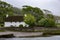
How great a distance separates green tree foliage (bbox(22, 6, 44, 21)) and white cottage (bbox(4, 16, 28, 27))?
2.00ft

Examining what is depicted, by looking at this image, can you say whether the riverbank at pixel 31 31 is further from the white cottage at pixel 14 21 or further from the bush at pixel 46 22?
the white cottage at pixel 14 21

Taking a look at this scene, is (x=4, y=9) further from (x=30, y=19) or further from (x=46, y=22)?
(x=46, y=22)

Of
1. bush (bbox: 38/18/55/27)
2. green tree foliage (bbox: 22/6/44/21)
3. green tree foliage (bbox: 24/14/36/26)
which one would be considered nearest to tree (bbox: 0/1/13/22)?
green tree foliage (bbox: 22/6/44/21)

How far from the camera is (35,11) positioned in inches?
519

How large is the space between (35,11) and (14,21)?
1649mm

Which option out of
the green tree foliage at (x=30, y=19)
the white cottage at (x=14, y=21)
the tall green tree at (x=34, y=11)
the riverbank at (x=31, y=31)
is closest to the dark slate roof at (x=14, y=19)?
the white cottage at (x=14, y=21)

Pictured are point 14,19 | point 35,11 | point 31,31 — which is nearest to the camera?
point 31,31

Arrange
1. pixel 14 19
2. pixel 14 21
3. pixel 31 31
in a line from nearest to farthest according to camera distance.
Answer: pixel 31 31
pixel 14 21
pixel 14 19

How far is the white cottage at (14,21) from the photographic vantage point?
13.2 metres

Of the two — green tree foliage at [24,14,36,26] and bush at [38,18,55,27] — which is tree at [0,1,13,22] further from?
bush at [38,18,55,27]

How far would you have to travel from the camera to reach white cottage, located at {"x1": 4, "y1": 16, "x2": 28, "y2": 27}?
43.4 feet

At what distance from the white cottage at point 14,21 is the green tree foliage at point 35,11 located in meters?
0.61

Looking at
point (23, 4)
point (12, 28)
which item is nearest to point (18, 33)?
point (12, 28)

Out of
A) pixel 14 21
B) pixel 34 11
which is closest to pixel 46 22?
pixel 34 11
